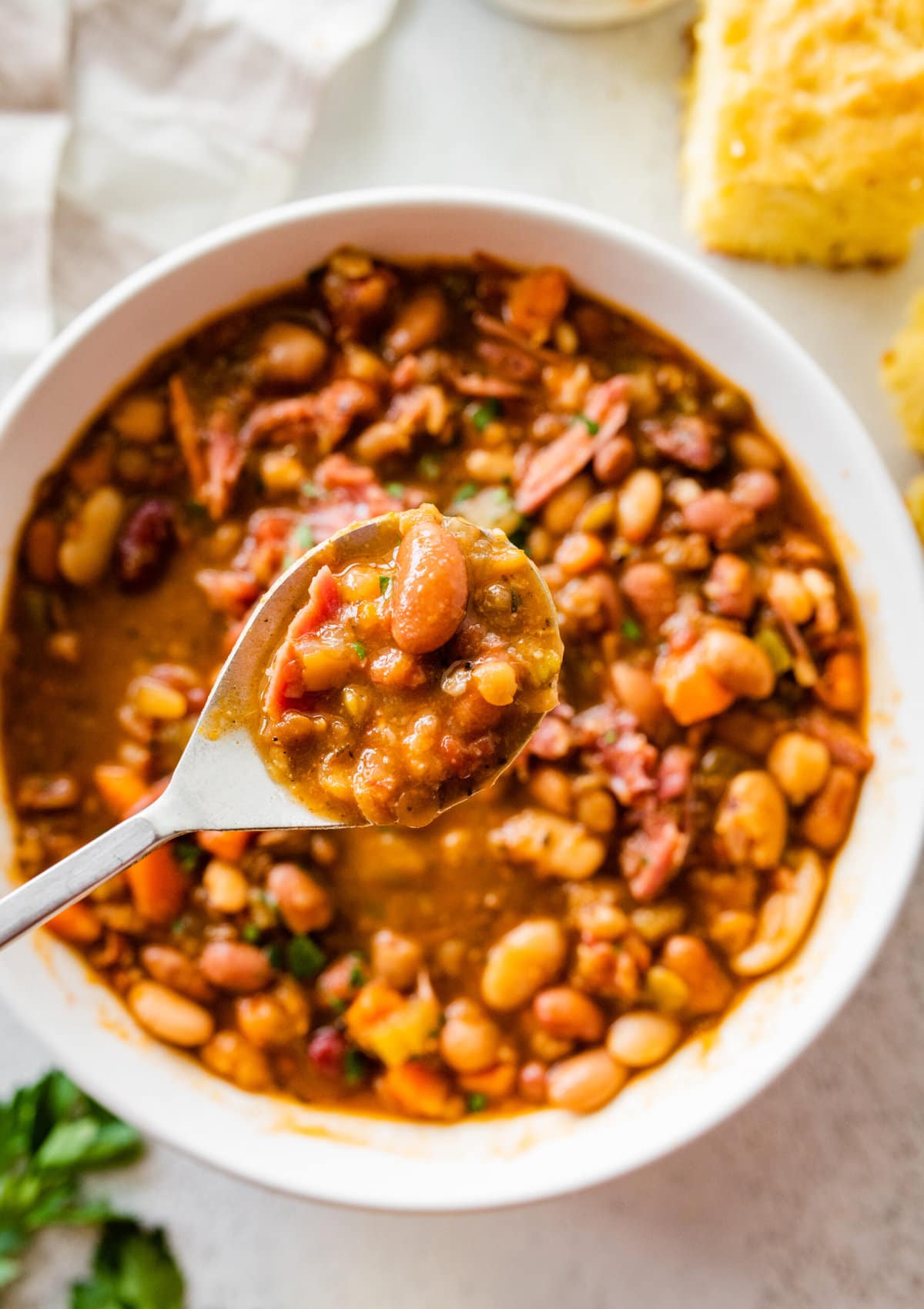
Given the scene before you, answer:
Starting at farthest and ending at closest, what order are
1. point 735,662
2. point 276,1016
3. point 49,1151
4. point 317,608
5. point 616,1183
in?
point 616,1183 < point 49,1151 < point 276,1016 < point 735,662 < point 317,608

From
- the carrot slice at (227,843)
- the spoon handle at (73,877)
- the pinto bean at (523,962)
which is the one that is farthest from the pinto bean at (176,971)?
the spoon handle at (73,877)

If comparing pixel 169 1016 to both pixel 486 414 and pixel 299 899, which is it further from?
pixel 486 414

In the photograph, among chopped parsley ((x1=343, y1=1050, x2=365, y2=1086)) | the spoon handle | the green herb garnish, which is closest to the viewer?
the spoon handle

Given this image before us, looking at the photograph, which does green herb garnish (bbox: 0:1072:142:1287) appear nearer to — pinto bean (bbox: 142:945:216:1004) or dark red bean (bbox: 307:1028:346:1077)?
pinto bean (bbox: 142:945:216:1004)

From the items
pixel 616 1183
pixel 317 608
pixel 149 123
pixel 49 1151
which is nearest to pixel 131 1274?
pixel 49 1151

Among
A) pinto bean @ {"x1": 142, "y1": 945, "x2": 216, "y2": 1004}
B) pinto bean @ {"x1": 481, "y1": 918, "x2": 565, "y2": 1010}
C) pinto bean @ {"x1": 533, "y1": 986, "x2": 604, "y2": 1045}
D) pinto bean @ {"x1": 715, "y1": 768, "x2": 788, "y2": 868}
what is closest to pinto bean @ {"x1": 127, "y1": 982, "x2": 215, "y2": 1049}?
pinto bean @ {"x1": 142, "y1": 945, "x2": 216, "y2": 1004}

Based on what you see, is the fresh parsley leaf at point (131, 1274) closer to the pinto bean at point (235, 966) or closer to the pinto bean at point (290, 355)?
the pinto bean at point (235, 966)
